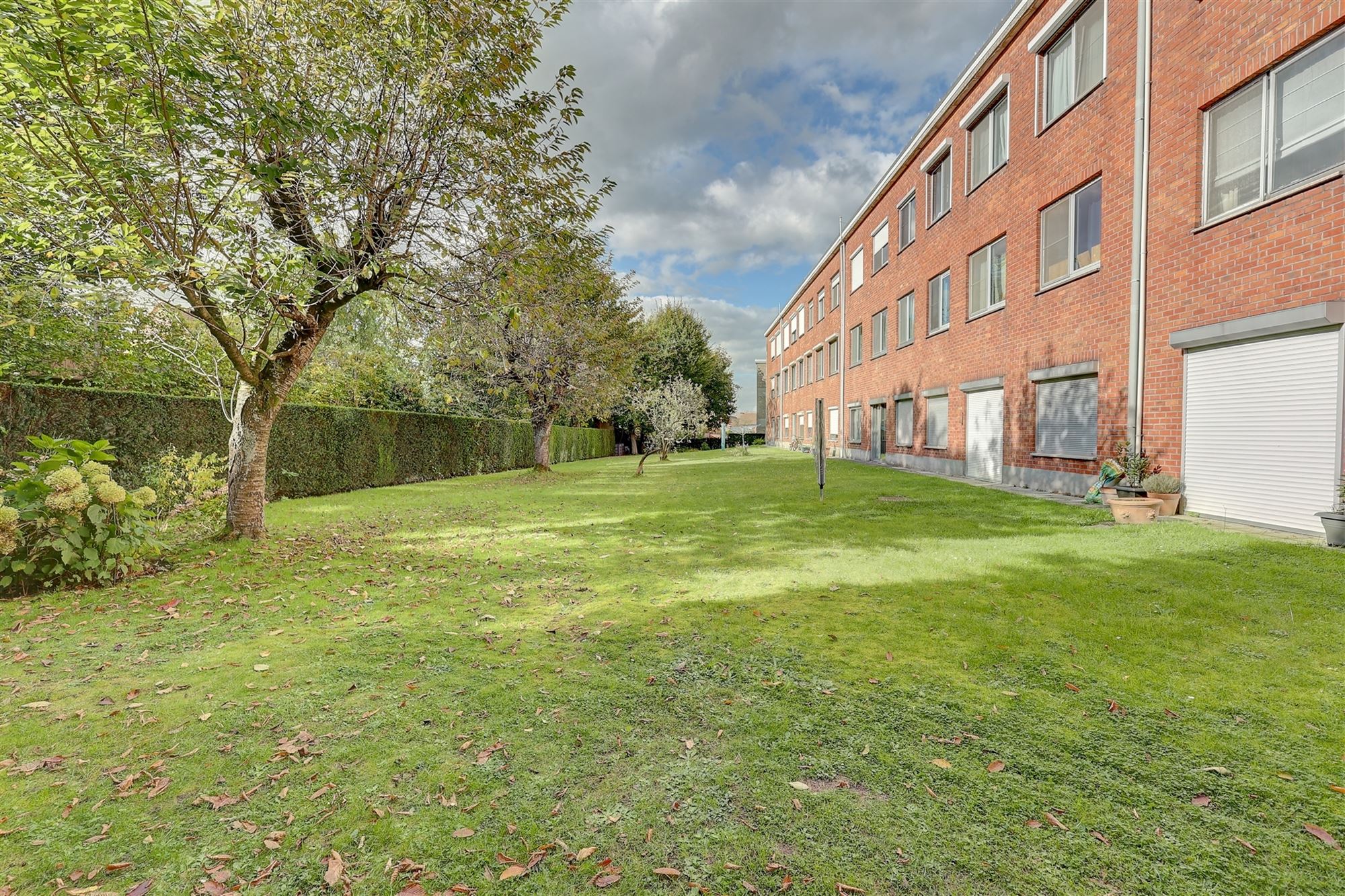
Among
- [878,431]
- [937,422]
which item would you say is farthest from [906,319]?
[878,431]

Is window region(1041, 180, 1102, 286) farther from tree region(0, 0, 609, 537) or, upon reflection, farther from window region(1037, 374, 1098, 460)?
tree region(0, 0, 609, 537)

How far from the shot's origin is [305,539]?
7.74 metres

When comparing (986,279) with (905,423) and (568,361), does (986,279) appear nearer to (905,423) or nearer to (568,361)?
(905,423)

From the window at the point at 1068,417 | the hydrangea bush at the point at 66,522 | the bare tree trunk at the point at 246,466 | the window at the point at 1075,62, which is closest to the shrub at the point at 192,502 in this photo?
the bare tree trunk at the point at 246,466

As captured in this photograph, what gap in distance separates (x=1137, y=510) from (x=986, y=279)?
27.4 feet

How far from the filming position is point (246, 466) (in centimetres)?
720

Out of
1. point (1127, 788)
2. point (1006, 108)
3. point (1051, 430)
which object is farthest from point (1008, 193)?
point (1127, 788)

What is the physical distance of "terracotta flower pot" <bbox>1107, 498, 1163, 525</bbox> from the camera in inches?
323

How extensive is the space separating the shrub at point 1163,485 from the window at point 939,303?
8739 mm

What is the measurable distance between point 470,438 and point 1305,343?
21.4 meters

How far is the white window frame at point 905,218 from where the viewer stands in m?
19.0

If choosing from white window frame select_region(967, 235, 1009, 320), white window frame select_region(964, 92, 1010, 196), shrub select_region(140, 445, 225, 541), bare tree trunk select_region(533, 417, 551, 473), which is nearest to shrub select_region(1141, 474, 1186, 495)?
white window frame select_region(967, 235, 1009, 320)

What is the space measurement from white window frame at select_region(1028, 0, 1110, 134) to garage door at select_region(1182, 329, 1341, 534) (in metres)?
6.02

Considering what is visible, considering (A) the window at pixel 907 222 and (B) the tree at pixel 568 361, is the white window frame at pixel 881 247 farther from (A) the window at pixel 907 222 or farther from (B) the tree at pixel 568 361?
(B) the tree at pixel 568 361
